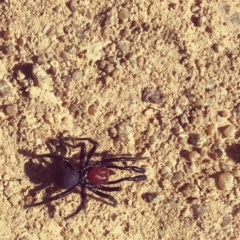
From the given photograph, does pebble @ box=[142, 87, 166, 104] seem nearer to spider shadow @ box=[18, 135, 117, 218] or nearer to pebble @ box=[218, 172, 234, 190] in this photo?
spider shadow @ box=[18, 135, 117, 218]

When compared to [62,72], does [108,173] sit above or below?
→ below

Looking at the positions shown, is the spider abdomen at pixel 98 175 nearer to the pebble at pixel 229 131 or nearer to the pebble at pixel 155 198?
the pebble at pixel 155 198

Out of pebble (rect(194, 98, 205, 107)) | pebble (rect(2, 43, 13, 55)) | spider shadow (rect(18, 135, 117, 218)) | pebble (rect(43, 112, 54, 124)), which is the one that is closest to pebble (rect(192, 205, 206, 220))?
spider shadow (rect(18, 135, 117, 218))

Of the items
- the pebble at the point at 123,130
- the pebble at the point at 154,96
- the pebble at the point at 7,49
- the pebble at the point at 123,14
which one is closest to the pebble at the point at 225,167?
the pebble at the point at 154,96

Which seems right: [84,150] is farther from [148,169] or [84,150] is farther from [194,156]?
[194,156]

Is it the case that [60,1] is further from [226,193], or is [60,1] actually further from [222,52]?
[226,193]

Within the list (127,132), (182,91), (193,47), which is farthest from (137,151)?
(193,47)
